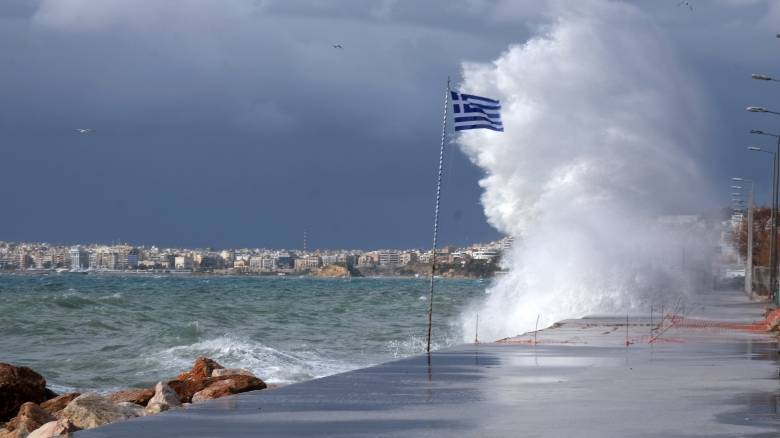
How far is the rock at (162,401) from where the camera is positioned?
16.1 metres

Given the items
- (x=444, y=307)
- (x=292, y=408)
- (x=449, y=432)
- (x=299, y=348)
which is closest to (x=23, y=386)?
(x=292, y=408)

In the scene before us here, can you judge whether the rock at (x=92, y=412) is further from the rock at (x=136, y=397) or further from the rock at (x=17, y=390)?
the rock at (x=17, y=390)

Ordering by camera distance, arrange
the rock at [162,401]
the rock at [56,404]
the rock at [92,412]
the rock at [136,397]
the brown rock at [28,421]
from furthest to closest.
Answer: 1. the rock at [136,397]
2. the rock at [56,404]
3. the rock at [162,401]
4. the brown rock at [28,421]
5. the rock at [92,412]

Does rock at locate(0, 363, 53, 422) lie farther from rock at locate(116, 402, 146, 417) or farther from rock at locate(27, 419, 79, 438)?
rock at locate(27, 419, 79, 438)

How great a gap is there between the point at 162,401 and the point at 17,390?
13.3ft

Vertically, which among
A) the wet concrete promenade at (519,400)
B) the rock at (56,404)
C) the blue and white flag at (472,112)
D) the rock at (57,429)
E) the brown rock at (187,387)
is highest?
the blue and white flag at (472,112)

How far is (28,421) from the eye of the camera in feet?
50.3

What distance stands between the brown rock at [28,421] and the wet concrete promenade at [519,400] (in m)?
2.93

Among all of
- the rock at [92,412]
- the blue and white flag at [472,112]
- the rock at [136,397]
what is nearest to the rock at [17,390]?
the rock at [136,397]

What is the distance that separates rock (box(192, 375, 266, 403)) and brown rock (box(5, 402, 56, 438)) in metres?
2.33

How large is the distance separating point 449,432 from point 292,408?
91.7 inches

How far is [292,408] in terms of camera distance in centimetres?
1269

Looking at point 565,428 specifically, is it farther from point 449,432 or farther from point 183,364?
point 183,364

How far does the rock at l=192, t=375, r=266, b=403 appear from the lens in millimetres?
17344
